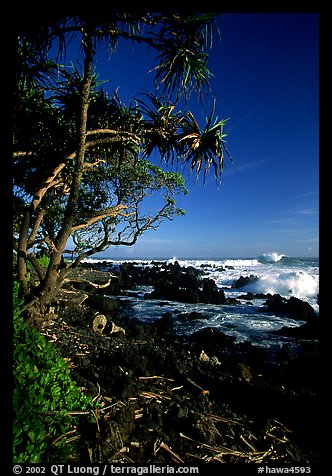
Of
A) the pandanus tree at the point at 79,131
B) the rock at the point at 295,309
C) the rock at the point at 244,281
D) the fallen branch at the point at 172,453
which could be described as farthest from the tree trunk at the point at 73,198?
the rock at the point at 244,281

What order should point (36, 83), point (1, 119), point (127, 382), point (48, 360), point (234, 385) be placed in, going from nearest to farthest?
1. point (1, 119)
2. point (48, 360)
3. point (127, 382)
4. point (234, 385)
5. point (36, 83)

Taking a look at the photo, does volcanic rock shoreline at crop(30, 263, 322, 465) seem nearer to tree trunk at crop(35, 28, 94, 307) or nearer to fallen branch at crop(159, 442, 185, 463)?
fallen branch at crop(159, 442, 185, 463)

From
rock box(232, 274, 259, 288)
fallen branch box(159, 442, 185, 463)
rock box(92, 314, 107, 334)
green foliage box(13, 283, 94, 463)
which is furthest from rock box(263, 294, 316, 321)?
green foliage box(13, 283, 94, 463)

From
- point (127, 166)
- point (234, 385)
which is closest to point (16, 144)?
point (127, 166)

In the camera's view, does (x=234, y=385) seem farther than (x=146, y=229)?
No

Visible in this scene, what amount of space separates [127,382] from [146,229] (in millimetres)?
4056

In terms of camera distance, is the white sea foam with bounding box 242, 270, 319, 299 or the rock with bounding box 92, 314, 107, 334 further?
the white sea foam with bounding box 242, 270, 319, 299

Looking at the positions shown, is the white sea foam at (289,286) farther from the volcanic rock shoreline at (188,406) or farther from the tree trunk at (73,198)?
the tree trunk at (73,198)

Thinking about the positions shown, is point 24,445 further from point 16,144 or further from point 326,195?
point 16,144

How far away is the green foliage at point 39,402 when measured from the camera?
4.01ft

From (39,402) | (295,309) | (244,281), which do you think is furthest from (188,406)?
(244,281)

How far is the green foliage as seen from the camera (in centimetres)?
122

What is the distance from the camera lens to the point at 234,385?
3.15 meters

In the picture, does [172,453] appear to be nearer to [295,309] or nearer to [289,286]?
[295,309]
